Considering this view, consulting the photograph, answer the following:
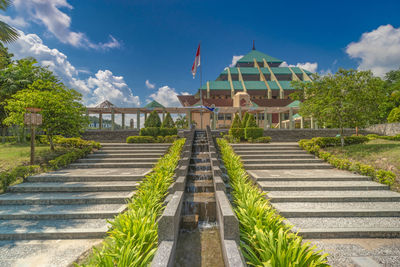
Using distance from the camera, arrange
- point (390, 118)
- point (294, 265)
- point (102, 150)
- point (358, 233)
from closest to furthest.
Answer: point (294, 265)
point (358, 233)
point (102, 150)
point (390, 118)

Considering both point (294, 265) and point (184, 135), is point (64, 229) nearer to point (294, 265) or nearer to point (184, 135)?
point (294, 265)

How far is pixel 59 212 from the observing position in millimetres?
4867

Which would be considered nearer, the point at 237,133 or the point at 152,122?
the point at 237,133

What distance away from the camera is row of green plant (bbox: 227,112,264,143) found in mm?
14688

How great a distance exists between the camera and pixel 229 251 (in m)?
2.77

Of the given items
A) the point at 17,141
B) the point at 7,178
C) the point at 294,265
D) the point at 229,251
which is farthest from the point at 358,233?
the point at 17,141

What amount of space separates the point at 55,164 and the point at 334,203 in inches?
452

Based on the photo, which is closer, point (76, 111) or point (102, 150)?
point (76, 111)

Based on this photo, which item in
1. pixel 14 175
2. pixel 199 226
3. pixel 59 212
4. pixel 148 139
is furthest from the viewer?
pixel 148 139

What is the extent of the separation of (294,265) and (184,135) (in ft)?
42.0

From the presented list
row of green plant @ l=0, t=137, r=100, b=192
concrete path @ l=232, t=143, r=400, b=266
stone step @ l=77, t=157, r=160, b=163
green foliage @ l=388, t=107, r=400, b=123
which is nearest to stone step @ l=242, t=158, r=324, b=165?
concrete path @ l=232, t=143, r=400, b=266

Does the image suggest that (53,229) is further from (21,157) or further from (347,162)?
(347,162)

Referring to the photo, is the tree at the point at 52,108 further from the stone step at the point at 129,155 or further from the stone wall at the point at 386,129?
the stone wall at the point at 386,129

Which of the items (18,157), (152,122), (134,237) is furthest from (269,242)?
(152,122)
